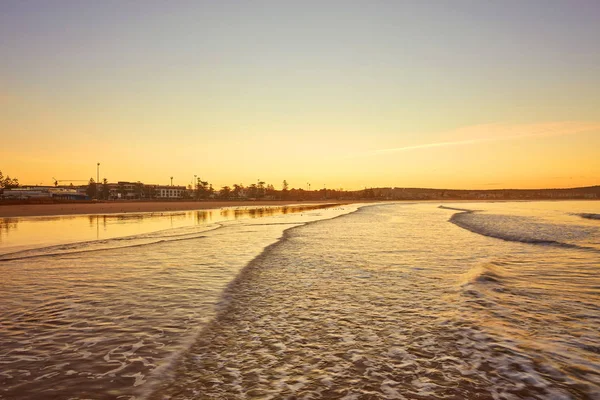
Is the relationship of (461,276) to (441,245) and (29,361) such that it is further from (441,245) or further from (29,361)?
(29,361)

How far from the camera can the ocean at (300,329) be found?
15.7ft

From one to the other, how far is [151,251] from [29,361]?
11415 millimetres

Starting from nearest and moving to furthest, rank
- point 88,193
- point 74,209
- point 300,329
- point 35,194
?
point 300,329, point 74,209, point 35,194, point 88,193

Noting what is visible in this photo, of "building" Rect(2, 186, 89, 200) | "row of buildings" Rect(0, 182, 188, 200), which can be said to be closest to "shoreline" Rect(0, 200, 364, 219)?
"building" Rect(2, 186, 89, 200)

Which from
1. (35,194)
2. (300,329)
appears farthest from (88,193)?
(300,329)

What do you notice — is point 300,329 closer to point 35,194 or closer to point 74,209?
point 74,209

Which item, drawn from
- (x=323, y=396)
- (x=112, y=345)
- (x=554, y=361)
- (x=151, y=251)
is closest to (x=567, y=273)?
(x=554, y=361)

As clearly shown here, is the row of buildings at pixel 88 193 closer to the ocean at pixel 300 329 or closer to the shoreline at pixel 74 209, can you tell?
the shoreline at pixel 74 209

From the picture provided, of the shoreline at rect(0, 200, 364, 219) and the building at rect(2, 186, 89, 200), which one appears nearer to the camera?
the shoreline at rect(0, 200, 364, 219)

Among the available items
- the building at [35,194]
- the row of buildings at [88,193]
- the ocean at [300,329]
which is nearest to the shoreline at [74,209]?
the ocean at [300,329]

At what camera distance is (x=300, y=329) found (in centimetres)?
690

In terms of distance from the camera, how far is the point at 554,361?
5.49m

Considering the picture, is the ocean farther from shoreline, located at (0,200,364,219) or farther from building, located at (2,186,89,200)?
building, located at (2,186,89,200)

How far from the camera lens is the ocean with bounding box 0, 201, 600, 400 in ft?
15.7
